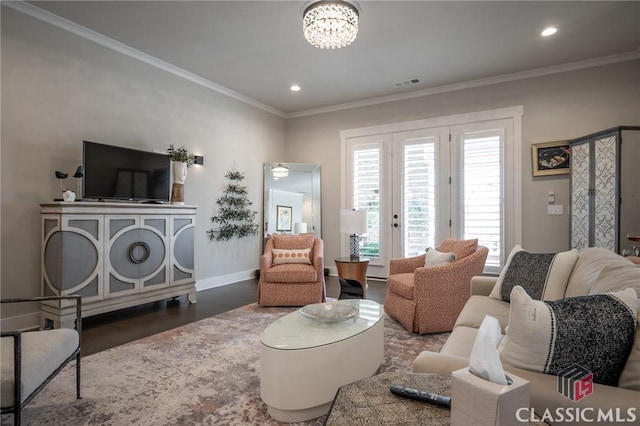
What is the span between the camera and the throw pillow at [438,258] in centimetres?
326

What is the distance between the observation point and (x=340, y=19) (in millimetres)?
2895

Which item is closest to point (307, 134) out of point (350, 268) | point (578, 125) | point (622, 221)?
point (350, 268)

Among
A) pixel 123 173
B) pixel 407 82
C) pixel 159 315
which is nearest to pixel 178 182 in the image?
pixel 123 173

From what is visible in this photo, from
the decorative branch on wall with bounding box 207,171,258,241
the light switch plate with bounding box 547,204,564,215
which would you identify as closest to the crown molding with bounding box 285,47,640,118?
the light switch plate with bounding box 547,204,564,215

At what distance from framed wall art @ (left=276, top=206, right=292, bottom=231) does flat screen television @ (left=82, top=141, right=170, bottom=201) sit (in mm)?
2236

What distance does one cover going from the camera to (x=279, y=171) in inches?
241

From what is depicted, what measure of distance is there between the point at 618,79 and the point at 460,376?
510 centimetres

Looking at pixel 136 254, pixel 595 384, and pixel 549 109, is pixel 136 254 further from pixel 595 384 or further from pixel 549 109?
pixel 549 109

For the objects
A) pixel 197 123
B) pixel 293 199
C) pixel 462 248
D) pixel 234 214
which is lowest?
pixel 462 248

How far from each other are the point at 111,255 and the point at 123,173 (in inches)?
36.4

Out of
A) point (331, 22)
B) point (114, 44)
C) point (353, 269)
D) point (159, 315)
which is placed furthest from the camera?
point (353, 269)

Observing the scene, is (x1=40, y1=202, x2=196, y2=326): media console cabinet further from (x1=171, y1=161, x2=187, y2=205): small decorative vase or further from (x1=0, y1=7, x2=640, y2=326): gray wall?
(x1=0, y1=7, x2=640, y2=326): gray wall

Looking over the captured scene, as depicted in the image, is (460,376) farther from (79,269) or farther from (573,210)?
(573,210)

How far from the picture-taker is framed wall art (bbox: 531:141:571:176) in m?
4.38
